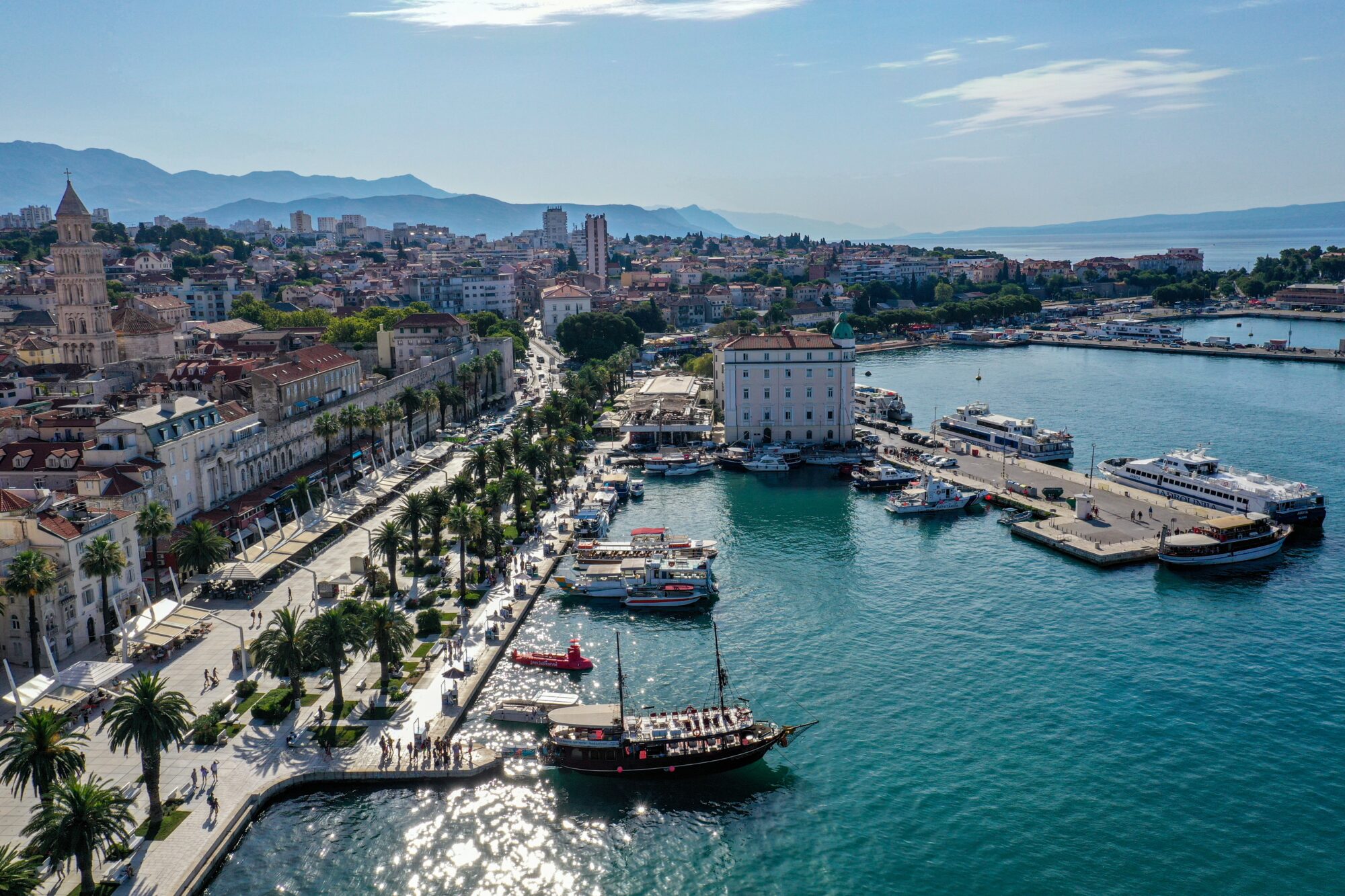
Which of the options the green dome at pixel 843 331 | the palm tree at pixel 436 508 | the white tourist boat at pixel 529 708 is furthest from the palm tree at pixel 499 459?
the green dome at pixel 843 331

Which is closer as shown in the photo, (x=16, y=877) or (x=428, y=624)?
(x=16, y=877)

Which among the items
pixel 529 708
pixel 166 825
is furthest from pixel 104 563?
pixel 529 708

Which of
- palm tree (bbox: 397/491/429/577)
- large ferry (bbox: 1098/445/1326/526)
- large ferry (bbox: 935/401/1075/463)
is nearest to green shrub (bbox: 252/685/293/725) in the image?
palm tree (bbox: 397/491/429/577)

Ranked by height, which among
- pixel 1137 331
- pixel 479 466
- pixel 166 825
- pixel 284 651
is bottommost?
pixel 166 825

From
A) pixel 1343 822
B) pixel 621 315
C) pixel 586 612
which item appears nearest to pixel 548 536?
pixel 586 612

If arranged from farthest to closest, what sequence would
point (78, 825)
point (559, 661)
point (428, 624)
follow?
point (428, 624) < point (559, 661) < point (78, 825)

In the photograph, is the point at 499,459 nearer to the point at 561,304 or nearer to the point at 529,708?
the point at 529,708

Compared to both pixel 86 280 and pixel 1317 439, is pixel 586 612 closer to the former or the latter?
pixel 86 280
